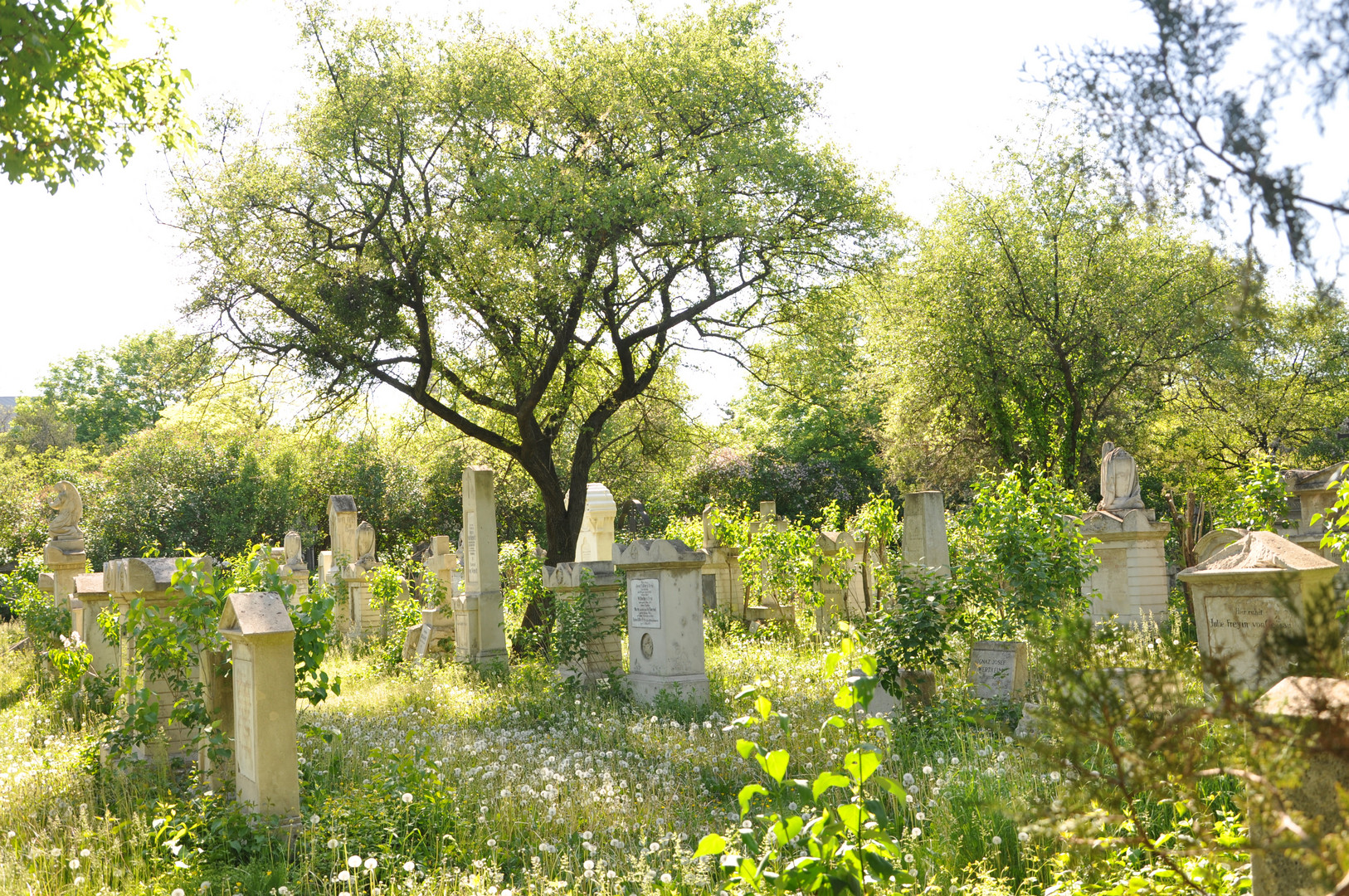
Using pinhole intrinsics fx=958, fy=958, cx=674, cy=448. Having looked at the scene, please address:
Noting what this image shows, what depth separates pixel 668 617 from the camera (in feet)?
32.3

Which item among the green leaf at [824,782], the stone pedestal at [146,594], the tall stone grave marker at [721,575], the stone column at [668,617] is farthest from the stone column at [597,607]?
the green leaf at [824,782]

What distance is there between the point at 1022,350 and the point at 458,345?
412 inches

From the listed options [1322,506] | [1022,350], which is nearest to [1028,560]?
[1322,506]

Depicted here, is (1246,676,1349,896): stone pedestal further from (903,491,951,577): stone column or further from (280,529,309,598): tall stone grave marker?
(280,529,309,598): tall stone grave marker

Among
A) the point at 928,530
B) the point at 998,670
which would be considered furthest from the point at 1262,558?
the point at 928,530

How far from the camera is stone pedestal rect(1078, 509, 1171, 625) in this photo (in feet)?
39.0

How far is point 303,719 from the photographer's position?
8.72m

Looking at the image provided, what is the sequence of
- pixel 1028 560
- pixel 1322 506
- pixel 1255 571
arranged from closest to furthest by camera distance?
1. pixel 1255 571
2. pixel 1028 560
3. pixel 1322 506

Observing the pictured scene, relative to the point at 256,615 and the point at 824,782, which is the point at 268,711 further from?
the point at 824,782

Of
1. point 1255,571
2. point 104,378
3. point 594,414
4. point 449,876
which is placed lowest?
point 449,876

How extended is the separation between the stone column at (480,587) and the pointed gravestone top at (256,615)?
714 centimetres

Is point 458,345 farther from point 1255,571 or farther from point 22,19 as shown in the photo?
point 1255,571

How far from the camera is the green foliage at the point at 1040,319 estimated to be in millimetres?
17578

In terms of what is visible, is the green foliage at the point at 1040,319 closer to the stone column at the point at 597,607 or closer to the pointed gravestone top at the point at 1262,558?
the stone column at the point at 597,607
